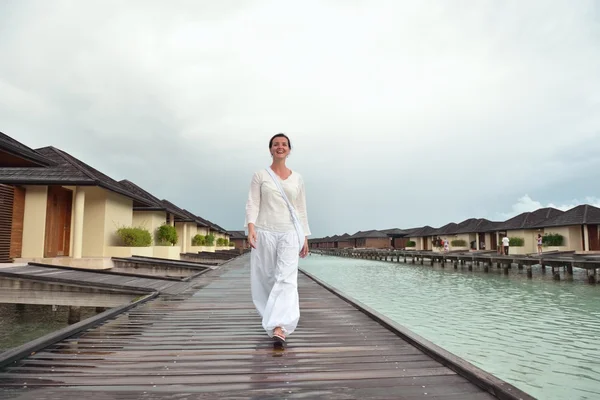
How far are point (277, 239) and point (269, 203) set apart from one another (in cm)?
36

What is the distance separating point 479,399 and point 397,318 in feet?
23.2

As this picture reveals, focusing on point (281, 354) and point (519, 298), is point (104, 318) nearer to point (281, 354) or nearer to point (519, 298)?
point (281, 354)

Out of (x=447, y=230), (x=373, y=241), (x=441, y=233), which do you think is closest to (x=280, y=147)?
(x=441, y=233)

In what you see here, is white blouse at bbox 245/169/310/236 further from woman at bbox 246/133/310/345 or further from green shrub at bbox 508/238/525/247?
green shrub at bbox 508/238/525/247

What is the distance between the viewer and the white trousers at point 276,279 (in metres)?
3.52

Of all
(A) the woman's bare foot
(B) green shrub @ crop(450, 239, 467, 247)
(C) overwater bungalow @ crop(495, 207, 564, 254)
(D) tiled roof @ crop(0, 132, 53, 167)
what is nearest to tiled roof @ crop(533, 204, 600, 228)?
(C) overwater bungalow @ crop(495, 207, 564, 254)

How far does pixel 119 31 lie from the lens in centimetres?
1458

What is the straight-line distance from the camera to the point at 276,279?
142 inches

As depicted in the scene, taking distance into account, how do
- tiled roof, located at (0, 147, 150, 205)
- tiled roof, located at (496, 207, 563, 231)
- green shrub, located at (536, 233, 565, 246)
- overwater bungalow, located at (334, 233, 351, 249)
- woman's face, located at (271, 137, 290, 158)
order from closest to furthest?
woman's face, located at (271, 137, 290, 158)
tiled roof, located at (0, 147, 150, 205)
green shrub, located at (536, 233, 565, 246)
tiled roof, located at (496, 207, 563, 231)
overwater bungalow, located at (334, 233, 351, 249)

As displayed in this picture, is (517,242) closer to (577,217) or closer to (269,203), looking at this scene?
(577,217)

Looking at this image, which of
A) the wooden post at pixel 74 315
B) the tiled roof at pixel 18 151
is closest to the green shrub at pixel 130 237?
the wooden post at pixel 74 315

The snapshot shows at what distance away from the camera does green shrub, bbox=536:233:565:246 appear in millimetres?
27250

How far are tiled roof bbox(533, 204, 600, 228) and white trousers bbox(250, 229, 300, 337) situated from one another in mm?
27390

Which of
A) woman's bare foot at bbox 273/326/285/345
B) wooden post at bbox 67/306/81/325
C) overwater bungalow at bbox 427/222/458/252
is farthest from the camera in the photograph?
overwater bungalow at bbox 427/222/458/252
